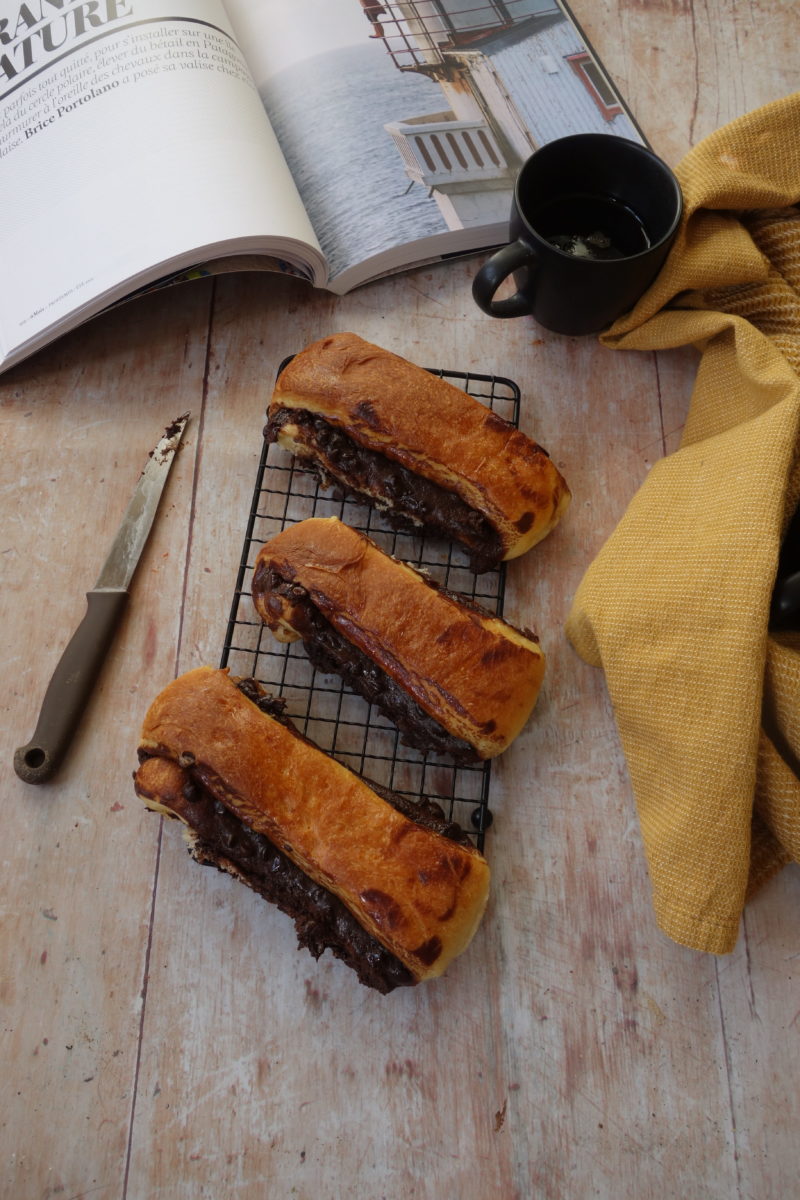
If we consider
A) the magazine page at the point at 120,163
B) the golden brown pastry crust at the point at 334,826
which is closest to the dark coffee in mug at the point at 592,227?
the magazine page at the point at 120,163

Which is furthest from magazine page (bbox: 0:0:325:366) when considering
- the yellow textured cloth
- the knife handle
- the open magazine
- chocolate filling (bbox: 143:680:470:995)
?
chocolate filling (bbox: 143:680:470:995)

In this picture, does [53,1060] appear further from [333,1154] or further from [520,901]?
[520,901]

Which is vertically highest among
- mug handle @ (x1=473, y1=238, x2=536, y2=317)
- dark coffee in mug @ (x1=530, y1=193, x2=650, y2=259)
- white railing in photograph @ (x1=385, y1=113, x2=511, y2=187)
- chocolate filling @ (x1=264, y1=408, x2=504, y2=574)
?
white railing in photograph @ (x1=385, y1=113, x2=511, y2=187)

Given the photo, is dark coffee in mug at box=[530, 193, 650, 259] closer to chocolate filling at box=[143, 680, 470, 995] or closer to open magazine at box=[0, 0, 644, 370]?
open magazine at box=[0, 0, 644, 370]

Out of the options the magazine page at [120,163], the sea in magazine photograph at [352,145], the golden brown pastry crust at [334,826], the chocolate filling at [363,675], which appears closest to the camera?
the golden brown pastry crust at [334,826]

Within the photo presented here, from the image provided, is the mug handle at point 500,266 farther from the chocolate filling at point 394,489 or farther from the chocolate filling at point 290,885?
the chocolate filling at point 290,885

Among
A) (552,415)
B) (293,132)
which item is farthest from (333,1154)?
(293,132)

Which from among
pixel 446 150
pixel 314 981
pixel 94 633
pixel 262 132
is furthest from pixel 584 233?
pixel 314 981
